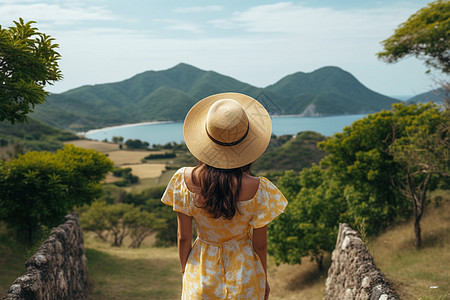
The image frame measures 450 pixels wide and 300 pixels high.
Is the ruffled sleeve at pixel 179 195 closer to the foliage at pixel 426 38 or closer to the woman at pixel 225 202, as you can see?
the woman at pixel 225 202

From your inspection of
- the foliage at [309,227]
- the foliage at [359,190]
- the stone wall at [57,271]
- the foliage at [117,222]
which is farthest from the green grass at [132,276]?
the foliage at [117,222]

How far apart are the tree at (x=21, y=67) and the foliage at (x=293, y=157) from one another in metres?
64.4

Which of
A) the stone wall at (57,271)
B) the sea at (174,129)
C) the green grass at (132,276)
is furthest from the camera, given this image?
the sea at (174,129)

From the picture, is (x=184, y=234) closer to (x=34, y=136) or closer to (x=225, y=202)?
(x=225, y=202)

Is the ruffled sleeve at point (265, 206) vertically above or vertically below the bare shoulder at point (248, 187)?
below

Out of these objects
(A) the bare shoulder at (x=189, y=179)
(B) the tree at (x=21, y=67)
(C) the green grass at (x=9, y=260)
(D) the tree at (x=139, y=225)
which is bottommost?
(D) the tree at (x=139, y=225)

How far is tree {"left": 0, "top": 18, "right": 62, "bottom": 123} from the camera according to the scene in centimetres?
500

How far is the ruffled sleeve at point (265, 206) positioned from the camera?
2.42 meters

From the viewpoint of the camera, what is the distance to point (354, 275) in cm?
503

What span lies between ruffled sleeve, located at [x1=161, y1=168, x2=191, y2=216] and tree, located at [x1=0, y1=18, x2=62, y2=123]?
→ 383 centimetres

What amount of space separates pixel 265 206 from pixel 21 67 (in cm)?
477

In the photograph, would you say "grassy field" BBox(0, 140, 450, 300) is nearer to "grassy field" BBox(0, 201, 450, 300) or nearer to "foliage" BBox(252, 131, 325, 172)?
"grassy field" BBox(0, 201, 450, 300)

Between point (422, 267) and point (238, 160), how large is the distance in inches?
346

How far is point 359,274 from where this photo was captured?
479 cm
